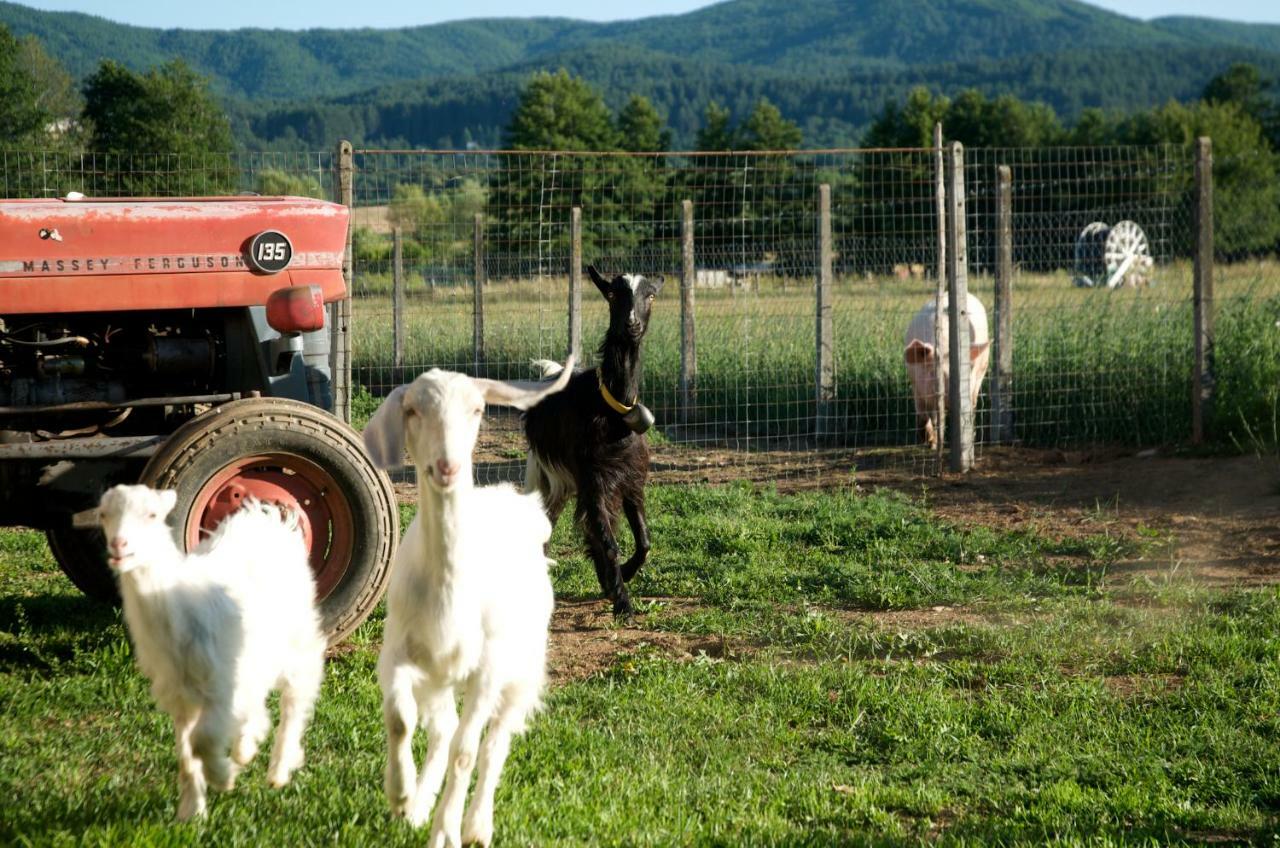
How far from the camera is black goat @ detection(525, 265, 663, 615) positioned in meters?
6.89

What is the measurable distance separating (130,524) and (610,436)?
3.53m

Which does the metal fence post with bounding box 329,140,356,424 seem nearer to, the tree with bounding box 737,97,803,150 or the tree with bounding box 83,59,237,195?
the tree with bounding box 83,59,237,195

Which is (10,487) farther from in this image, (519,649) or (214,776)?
(519,649)

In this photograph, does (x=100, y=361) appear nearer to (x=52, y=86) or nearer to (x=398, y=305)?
(x=398, y=305)

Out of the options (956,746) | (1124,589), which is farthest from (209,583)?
(1124,589)

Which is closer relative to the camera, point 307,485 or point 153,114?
point 307,485

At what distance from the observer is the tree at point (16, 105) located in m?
21.0

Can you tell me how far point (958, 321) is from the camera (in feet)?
34.8

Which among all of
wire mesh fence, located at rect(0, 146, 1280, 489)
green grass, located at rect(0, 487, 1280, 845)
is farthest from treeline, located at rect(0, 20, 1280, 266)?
green grass, located at rect(0, 487, 1280, 845)

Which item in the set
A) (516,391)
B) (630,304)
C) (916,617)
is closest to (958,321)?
(916,617)

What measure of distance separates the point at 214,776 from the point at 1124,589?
5.11 m

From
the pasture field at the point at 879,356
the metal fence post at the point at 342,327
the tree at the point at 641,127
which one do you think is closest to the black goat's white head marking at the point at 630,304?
the metal fence post at the point at 342,327

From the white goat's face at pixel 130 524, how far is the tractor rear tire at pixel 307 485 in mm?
1245

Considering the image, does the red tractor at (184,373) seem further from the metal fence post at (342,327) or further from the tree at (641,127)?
the tree at (641,127)
